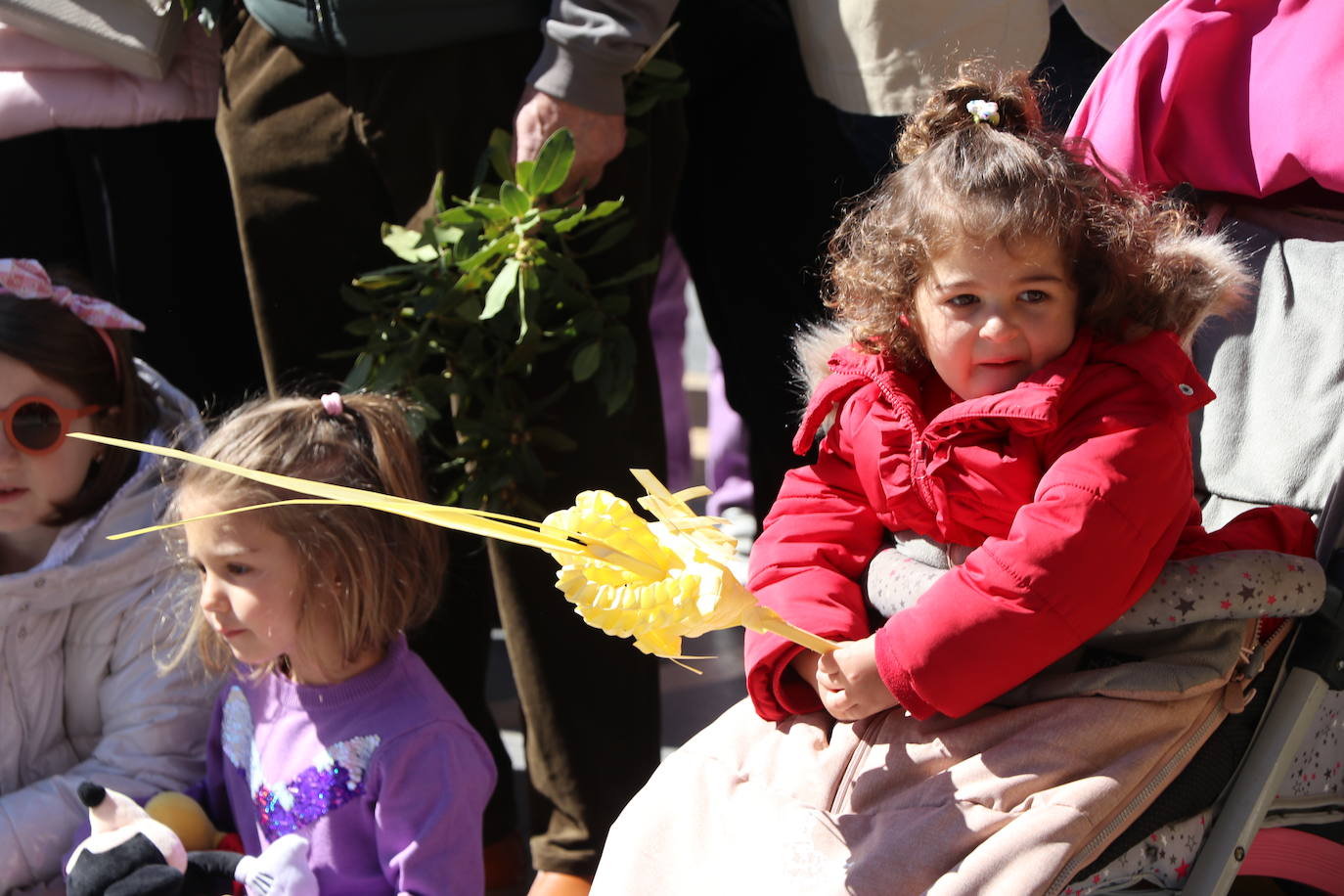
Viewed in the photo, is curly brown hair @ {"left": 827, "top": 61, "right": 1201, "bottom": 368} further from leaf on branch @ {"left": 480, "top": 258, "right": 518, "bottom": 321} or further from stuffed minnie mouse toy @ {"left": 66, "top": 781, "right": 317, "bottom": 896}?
stuffed minnie mouse toy @ {"left": 66, "top": 781, "right": 317, "bottom": 896}

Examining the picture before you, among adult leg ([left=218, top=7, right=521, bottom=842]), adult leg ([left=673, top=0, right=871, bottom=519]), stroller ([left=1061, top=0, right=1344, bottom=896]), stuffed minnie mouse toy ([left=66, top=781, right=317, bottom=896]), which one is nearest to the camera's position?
stroller ([left=1061, top=0, right=1344, bottom=896])

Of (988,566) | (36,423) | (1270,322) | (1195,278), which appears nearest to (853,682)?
(988,566)

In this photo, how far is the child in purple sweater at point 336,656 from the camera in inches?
84.9

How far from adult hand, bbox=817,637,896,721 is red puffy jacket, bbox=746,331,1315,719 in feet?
0.07

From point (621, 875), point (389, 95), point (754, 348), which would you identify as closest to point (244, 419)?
point (389, 95)

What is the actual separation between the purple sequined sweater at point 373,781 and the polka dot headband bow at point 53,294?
706 mm

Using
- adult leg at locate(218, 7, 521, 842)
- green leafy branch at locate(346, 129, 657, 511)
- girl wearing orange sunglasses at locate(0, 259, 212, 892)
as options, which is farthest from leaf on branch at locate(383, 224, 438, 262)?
girl wearing orange sunglasses at locate(0, 259, 212, 892)

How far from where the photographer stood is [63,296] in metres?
2.51

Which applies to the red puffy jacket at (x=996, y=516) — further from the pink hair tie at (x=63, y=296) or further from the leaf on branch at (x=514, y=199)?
the pink hair tie at (x=63, y=296)

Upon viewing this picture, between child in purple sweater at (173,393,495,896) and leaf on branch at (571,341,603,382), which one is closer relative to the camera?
child in purple sweater at (173,393,495,896)

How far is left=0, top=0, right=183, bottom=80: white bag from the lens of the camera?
2604 mm

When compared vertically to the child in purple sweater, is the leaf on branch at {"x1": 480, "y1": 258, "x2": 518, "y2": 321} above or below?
above

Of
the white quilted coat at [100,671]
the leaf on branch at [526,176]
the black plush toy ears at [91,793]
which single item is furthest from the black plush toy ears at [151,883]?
the leaf on branch at [526,176]

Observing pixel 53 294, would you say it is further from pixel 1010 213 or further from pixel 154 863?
pixel 1010 213
